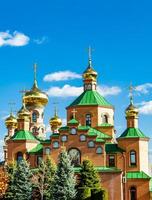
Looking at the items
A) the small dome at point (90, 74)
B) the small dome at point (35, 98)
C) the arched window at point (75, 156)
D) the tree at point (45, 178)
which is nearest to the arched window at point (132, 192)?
the arched window at point (75, 156)

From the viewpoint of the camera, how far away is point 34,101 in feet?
215

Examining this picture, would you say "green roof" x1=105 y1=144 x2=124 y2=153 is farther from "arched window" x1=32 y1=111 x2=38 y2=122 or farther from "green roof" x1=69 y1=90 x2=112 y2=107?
"arched window" x1=32 y1=111 x2=38 y2=122

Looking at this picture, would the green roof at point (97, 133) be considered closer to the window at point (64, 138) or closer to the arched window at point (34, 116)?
the window at point (64, 138)

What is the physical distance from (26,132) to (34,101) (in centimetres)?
1168

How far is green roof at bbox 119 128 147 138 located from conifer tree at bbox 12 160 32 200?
999 cm

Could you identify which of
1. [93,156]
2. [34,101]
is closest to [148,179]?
[93,156]

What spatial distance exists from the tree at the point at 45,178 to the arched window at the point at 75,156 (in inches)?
107

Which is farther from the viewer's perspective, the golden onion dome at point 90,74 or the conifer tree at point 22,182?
the golden onion dome at point 90,74

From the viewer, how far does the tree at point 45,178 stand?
1809 inches

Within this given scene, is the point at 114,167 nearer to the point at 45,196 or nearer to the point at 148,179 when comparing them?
the point at 148,179

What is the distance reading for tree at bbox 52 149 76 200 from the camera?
43.8 m

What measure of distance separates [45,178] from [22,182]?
213 cm

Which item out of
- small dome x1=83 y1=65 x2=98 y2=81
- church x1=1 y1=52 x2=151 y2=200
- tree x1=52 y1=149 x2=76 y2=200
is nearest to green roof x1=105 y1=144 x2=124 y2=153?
church x1=1 y1=52 x2=151 y2=200

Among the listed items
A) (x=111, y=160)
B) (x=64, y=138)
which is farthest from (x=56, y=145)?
(x=111, y=160)
